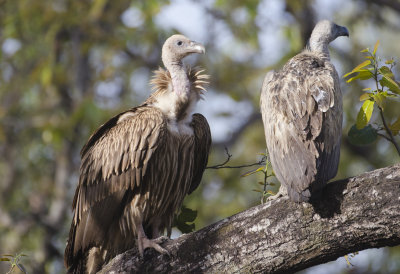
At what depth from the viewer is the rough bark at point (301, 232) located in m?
3.90

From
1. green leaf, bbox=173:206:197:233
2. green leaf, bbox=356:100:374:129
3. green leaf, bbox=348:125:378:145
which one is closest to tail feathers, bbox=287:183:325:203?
green leaf, bbox=356:100:374:129

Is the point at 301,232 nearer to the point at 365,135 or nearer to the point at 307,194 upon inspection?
the point at 307,194

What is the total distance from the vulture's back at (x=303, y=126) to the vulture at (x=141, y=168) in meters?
1.11

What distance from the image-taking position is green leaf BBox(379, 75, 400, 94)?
4398 mm

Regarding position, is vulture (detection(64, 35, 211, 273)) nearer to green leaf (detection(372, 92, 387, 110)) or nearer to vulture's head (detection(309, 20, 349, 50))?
vulture's head (detection(309, 20, 349, 50))

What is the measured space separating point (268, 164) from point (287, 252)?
126 centimetres

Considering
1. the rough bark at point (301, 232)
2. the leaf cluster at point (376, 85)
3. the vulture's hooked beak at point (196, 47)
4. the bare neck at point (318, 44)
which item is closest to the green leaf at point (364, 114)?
the leaf cluster at point (376, 85)

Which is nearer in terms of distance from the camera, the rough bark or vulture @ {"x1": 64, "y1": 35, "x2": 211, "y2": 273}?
the rough bark

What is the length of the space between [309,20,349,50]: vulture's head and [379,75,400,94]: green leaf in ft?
4.89

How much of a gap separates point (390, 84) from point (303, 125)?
66 cm

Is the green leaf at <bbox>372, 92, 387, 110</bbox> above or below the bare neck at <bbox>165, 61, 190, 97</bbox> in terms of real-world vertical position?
below

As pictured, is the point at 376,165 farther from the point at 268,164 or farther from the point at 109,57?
the point at 268,164

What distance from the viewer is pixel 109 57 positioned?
14289 mm

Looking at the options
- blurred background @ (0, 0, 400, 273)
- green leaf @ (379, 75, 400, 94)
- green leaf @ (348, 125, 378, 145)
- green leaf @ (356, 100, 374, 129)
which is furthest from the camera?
blurred background @ (0, 0, 400, 273)
